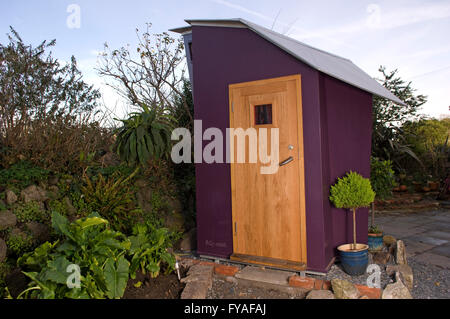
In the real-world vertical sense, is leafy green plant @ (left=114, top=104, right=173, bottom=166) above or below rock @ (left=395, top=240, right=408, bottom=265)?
above

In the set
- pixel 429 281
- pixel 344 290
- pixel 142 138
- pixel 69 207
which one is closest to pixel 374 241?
pixel 429 281

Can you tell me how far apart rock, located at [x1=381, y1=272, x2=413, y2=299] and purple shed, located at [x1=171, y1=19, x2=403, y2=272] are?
1.99 feet

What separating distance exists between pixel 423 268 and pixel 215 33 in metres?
3.67

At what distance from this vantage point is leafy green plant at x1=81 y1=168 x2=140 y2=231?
421cm

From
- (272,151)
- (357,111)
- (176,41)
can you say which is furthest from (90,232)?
(176,41)

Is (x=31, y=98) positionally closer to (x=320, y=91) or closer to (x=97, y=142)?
(x=97, y=142)

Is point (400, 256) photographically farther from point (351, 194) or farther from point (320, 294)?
point (320, 294)

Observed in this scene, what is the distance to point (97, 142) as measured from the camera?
5.31 metres

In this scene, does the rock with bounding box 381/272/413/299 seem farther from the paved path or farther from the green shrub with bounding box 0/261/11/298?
the green shrub with bounding box 0/261/11/298

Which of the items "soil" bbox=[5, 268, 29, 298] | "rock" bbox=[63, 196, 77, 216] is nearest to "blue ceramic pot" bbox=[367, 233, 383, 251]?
"rock" bbox=[63, 196, 77, 216]

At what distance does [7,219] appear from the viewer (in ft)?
11.9

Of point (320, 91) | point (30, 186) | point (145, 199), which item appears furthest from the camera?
point (145, 199)
